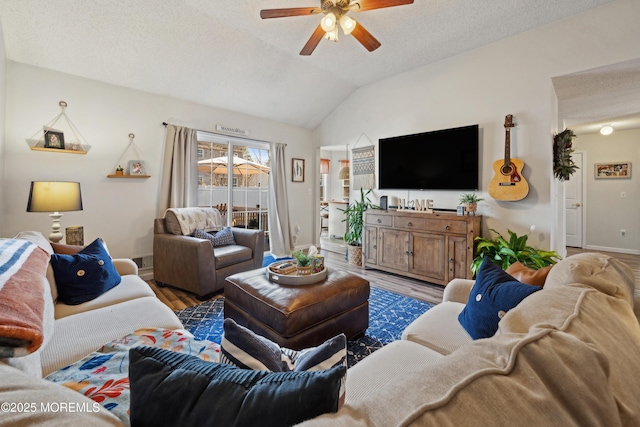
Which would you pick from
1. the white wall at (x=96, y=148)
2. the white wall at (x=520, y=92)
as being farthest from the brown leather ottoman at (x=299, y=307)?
the white wall at (x=520, y=92)

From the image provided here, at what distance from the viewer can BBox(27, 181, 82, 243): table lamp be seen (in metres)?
2.34

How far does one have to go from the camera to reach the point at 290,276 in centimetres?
208

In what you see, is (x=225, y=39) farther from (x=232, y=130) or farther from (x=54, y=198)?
(x=54, y=198)

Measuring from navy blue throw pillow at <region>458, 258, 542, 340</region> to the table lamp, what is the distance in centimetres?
323

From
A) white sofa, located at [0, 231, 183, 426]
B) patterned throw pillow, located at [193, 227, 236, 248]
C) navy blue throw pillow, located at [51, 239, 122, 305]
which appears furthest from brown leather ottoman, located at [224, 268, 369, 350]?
patterned throw pillow, located at [193, 227, 236, 248]

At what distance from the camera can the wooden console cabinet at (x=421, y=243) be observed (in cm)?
318

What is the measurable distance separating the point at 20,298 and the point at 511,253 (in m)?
3.52

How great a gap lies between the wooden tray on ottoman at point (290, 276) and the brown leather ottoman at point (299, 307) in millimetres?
41

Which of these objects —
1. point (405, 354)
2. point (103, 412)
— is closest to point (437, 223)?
point (405, 354)

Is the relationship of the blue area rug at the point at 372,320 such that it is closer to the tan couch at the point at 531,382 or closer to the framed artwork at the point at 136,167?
the tan couch at the point at 531,382

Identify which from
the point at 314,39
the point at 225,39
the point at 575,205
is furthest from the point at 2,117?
the point at 575,205

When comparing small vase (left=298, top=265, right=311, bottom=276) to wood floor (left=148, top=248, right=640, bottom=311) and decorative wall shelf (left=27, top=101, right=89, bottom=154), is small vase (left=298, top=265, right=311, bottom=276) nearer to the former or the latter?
wood floor (left=148, top=248, right=640, bottom=311)

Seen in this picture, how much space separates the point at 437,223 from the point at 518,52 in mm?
2138

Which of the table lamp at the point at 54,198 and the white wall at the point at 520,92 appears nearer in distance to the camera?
the table lamp at the point at 54,198
